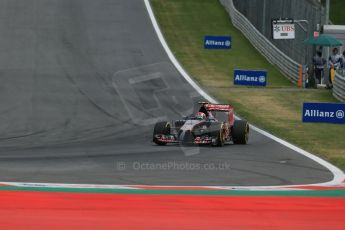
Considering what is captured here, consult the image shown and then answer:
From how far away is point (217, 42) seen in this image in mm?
44594

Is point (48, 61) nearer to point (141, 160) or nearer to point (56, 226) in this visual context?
point (141, 160)

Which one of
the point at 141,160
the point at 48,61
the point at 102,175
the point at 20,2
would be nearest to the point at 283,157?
the point at 141,160

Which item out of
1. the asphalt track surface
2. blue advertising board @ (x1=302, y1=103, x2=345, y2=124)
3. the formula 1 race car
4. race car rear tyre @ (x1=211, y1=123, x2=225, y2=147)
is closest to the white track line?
the asphalt track surface

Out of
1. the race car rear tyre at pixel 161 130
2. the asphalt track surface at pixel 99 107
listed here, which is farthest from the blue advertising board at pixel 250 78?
the race car rear tyre at pixel 161 130

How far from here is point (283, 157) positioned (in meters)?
18.0

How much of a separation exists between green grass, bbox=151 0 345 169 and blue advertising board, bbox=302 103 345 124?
0.55 meters

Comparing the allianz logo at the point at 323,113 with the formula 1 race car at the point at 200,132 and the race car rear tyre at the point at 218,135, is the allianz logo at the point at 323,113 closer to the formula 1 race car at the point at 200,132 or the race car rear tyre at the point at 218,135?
the formula 1 race car at the point at 200,132

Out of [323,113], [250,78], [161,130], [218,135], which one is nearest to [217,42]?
[250,78]

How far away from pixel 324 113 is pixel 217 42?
24267mm

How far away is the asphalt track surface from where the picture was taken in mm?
15391

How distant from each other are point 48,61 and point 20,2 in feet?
48.8

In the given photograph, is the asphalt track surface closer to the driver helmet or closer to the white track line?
the white track line

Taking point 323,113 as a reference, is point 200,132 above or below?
below

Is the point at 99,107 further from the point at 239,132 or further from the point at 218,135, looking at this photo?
the point at 218,135
